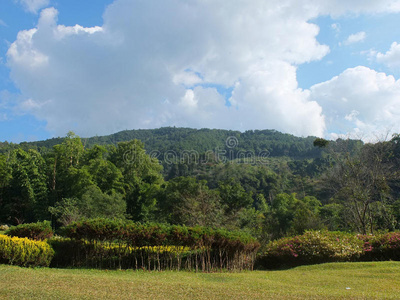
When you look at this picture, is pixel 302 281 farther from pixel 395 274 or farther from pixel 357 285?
pixel 395 274

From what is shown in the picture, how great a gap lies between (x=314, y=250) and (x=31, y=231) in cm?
1253

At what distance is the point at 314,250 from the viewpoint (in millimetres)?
13844

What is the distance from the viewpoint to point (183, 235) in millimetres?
11711

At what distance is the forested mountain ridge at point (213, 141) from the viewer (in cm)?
10681

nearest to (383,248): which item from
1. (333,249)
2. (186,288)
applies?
(333,249)

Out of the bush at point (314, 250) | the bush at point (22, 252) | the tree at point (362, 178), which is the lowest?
the bush at point (314, 250)

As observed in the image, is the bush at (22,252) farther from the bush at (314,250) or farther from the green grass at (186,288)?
the bush at (314,250)

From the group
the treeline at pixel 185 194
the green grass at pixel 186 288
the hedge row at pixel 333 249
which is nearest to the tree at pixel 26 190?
the treeline at pixel 185 194

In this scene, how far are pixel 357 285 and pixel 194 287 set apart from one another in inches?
186

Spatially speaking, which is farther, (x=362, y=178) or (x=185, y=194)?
(x=185, y=194)

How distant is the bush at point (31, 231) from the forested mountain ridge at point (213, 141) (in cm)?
8042

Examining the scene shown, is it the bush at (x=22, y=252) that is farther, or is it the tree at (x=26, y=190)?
the tree at (x=26, y=190)

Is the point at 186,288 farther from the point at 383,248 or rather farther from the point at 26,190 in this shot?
the point at 26,190

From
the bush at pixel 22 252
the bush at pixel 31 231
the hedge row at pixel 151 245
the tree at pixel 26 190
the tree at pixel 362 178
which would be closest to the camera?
the bush at pixel 22 252
